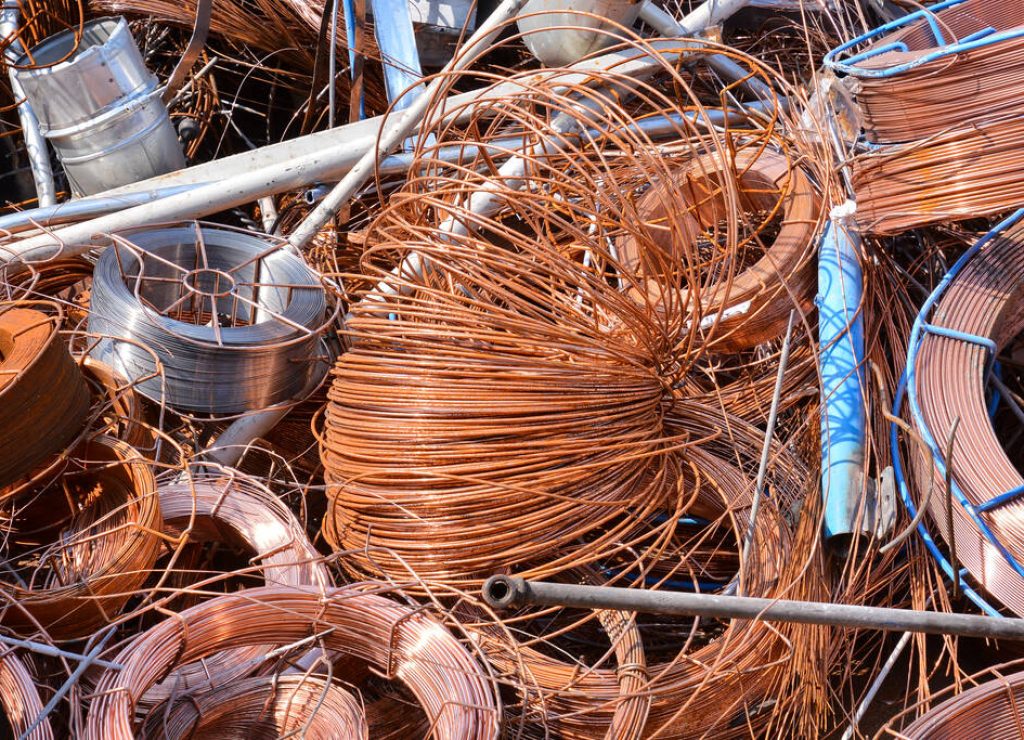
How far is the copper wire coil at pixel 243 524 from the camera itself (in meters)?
2.79

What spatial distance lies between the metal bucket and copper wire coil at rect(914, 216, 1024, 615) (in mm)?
2848

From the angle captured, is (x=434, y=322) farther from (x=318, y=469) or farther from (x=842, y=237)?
(x=842, y=237)

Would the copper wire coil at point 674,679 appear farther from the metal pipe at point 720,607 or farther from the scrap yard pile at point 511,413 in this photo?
the metal pipe at point 720,607

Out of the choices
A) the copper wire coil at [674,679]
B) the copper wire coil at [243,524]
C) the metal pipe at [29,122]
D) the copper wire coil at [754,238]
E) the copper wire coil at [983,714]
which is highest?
the metal pipe at [29,122]

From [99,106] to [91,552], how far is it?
6.00ft

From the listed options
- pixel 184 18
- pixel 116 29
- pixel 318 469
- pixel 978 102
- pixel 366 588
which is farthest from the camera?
pixel 184 18

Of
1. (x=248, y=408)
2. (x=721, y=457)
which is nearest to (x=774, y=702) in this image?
(x=721, y=457)

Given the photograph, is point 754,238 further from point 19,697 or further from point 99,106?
point 19,697

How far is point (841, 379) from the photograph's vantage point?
323cm

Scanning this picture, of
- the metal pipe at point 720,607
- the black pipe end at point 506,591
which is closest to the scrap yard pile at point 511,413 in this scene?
the metal pipe at point 720,607

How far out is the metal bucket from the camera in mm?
3775

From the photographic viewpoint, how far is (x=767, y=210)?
159 inches

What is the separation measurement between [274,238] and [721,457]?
1.67 metres

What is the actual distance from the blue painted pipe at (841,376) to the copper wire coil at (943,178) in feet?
0.52
